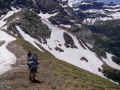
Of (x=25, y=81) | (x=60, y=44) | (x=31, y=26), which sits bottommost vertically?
(x=25, y=81)

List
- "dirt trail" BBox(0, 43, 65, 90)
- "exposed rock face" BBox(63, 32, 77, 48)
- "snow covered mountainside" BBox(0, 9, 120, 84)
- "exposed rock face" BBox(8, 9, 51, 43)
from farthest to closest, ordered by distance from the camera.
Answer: "exposed rock face" BBox(63, 32, 77, 48)
"exposed rock face" BBox(8, 9, 51, 43)
"snow covered mountainside" BBox(0, 9, 120, 84)
"dirt trail" BBox(0, 43, 65, 90)

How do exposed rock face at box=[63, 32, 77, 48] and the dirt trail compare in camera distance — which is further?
exposed rock face at box=[63, 32, 77, 48]

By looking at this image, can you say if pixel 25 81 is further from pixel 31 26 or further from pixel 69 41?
pixel 69 41

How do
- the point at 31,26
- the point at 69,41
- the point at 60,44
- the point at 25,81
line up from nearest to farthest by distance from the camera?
1. the point at 25,81
2. the point at 31,26
3. the point at 60,44
4. the point at 69,41

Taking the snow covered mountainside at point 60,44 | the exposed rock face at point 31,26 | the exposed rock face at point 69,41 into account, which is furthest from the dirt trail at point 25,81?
the exposed rock face at point 69,41

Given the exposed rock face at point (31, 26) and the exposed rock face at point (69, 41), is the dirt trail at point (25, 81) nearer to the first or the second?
the exposed rock face at point (31, 26)

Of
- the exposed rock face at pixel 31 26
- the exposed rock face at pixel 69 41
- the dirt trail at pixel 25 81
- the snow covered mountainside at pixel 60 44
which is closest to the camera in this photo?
the dirt trail at pixel 25 81

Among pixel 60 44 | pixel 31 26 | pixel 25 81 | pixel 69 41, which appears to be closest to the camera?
pixel 25 81

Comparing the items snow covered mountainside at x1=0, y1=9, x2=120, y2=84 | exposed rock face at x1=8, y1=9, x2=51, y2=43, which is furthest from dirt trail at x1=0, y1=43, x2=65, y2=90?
exposed rock face at x1=8, y1=9, x2=51, y2=43

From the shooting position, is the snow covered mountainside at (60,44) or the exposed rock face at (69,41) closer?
the snow covered mountainside at (60,44)

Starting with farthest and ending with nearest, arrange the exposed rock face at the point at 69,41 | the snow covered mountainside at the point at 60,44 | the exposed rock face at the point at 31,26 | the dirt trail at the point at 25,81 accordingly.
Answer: the exposed rock face at the point at 69,41, the exposed rock face at the point at 31,26, the snow covered mountainside at the point at 60,44, the dirt trail at the point at 25,81

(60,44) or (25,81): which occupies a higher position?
(60,44)

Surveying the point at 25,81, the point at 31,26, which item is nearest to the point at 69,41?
the point at 31,26

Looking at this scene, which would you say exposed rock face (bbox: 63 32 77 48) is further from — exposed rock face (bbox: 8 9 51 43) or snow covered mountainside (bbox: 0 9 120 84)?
exposed rock face (bbox: 8 9 51 43)
